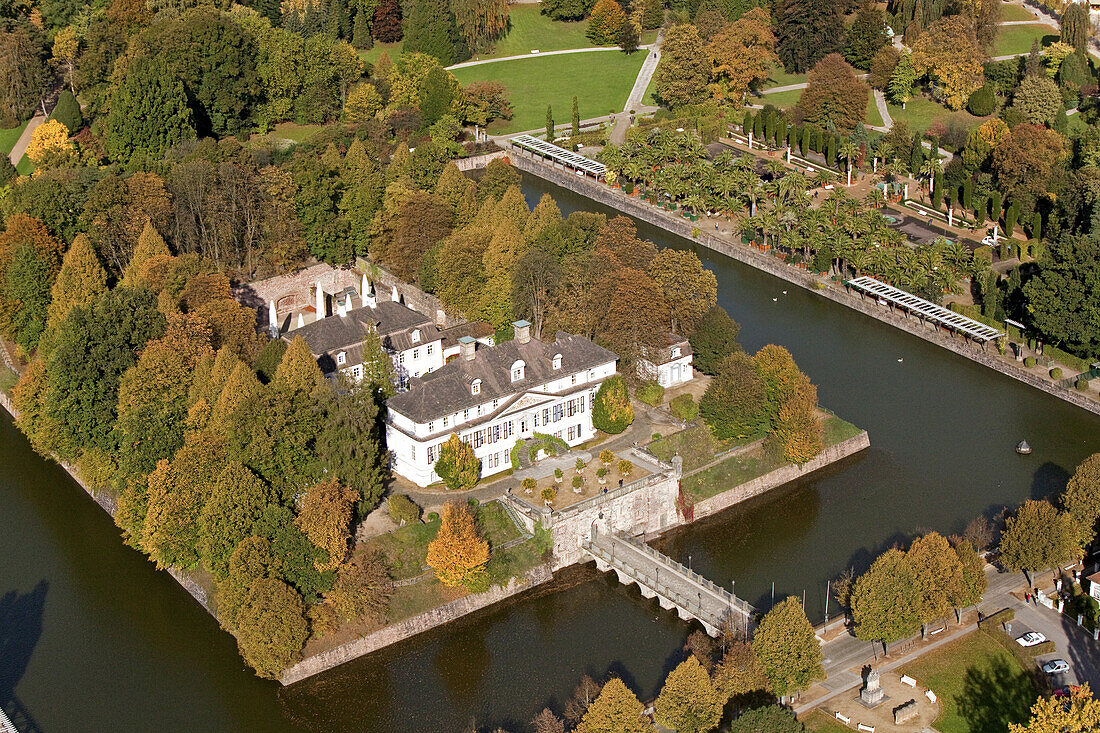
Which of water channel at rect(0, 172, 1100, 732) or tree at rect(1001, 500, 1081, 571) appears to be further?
tree at rect(1001, 500, 1081, 571)

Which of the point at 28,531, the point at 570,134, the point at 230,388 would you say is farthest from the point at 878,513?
the point at 570,134

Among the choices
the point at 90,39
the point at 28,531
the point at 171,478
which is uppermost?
the point at 90,39

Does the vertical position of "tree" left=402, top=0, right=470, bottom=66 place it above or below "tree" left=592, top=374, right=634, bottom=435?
above

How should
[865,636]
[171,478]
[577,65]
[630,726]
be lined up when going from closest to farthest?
[630,726] → [865,636] → [171,478] → [577,65]

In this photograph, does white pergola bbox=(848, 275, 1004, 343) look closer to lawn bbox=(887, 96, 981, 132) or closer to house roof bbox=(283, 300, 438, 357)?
house roof bbox=(283, 300, 438, 357)

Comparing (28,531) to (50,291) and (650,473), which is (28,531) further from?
(650,473)

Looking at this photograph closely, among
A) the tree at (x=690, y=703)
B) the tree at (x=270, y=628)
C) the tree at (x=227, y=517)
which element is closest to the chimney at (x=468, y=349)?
the tree at (x=227, y=517)

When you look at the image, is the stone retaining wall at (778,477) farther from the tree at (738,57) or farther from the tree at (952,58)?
the tree at (738,57)

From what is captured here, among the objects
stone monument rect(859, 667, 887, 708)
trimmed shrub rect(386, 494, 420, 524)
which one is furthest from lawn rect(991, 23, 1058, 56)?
stone monument rect(859, 667, 887, 708)
